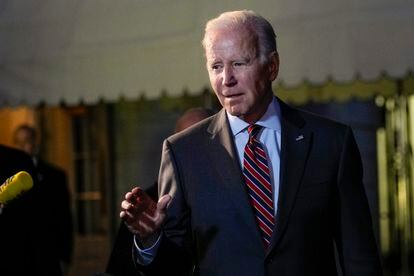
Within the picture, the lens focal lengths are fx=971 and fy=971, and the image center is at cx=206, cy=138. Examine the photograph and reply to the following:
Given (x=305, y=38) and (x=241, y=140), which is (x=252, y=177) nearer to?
(x=241, y=140)

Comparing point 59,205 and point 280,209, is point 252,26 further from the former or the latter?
point 59,205

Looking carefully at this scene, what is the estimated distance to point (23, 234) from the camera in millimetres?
4180

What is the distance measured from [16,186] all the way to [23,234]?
100 centimetres

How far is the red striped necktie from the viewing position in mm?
3395

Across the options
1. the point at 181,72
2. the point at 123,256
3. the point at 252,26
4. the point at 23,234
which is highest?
the point at 252,26

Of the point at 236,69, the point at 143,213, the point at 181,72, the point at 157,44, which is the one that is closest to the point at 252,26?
the point at 236,69

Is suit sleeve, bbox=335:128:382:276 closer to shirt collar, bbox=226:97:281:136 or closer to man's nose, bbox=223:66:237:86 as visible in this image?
shirt collar, bbox=226:97:281:136

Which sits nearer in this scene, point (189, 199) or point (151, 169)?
point (189, 199)

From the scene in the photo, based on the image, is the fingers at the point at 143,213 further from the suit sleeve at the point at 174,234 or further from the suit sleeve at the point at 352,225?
the suit sleeve at the point at 352,225

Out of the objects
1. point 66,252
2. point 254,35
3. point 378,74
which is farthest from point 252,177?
point 66,252

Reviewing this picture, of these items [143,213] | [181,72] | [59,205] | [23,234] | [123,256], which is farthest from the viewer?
[59,205]

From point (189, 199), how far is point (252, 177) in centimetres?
24

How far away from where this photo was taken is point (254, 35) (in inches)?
135

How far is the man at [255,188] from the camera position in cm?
337
